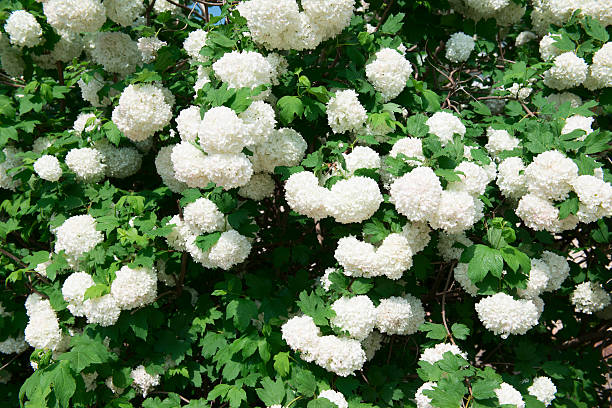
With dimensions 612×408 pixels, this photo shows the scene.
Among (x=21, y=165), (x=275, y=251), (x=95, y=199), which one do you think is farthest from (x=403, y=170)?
(x=21, y=165)

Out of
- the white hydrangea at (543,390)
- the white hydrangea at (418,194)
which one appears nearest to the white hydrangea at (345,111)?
the white hydrangea at (418,194)

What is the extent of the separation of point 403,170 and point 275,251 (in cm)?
98

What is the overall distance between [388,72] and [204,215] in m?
1.30

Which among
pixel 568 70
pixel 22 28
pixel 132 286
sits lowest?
pixel 132 286

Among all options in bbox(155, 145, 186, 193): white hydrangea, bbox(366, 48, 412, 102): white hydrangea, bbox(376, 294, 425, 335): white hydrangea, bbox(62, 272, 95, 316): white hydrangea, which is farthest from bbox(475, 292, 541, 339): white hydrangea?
bbox(62, 272, 95, 316): white hydrangea

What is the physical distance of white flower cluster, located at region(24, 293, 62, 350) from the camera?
2873 mm

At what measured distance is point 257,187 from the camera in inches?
113

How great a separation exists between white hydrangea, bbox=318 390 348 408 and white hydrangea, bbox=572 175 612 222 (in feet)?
4.93

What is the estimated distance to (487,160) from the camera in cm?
260

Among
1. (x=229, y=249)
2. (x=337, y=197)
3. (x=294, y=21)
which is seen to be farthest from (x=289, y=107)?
(x=229, y=249)

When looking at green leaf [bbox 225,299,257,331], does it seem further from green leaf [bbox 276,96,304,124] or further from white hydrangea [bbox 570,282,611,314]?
white hydrangea [bbox 570,282,611,314]

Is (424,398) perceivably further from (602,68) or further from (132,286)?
(602,68)

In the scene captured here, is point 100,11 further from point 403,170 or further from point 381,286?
point 381,286

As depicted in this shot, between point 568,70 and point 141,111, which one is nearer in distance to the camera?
point 141,111
